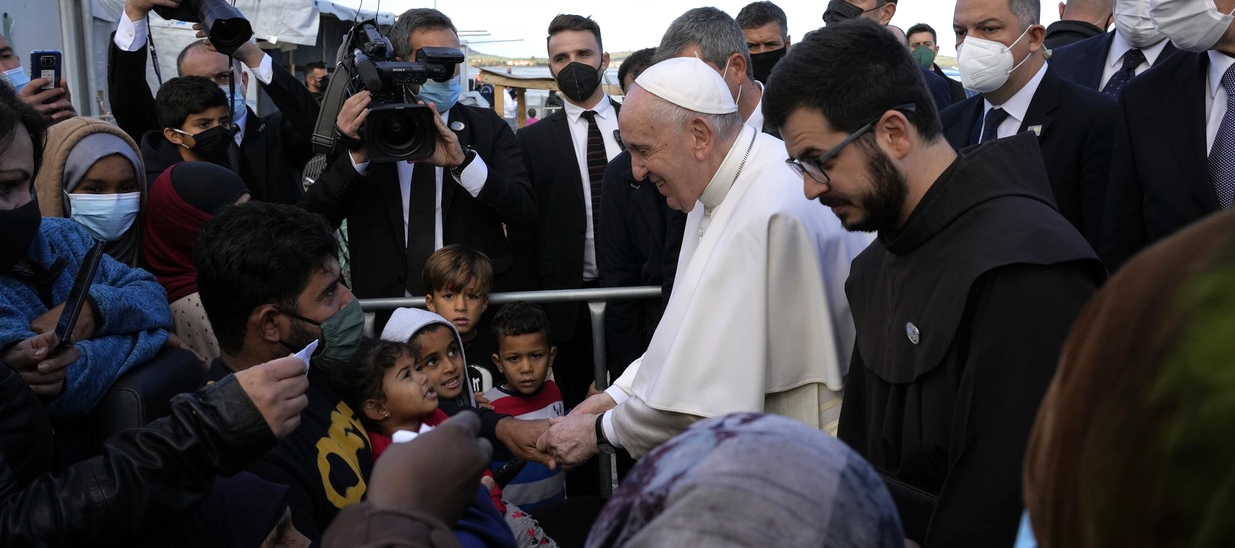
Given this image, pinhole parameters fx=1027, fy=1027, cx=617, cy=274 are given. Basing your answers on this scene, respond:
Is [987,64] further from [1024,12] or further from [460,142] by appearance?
[460,142]

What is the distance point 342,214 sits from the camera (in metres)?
4.97

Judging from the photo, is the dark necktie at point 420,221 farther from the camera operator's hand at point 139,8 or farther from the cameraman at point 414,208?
the camera operator's hand at point 139,8

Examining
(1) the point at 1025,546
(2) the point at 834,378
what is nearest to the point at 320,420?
(2) the point at 834,378

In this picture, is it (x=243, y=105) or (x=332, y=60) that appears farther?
(x=332, y=60)

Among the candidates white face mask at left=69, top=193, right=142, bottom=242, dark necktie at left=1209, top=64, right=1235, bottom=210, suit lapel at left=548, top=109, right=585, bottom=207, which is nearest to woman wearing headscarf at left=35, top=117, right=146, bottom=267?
white face mask at left=69, top=193, right=142, bottom=242

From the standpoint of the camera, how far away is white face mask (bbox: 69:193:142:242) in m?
3.70

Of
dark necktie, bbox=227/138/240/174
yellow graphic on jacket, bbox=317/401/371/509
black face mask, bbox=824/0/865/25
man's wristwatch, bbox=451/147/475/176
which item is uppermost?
black face mask, bbox=824/0/865/25

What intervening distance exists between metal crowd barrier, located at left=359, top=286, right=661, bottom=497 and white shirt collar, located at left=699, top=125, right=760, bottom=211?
1277 mm

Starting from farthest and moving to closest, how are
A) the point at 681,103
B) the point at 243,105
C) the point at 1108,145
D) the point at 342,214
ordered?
the point at 243,105
the point at 342,214
the point at 1108,145
the point at 681,103

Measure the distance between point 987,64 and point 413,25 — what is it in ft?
9.42

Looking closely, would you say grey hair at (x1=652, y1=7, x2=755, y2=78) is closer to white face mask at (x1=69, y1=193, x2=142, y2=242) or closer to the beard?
the beard

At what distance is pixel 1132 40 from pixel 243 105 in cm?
468

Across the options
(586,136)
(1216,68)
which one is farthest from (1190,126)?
(586,136)

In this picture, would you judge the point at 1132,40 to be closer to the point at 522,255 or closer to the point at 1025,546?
the point at 522,255
